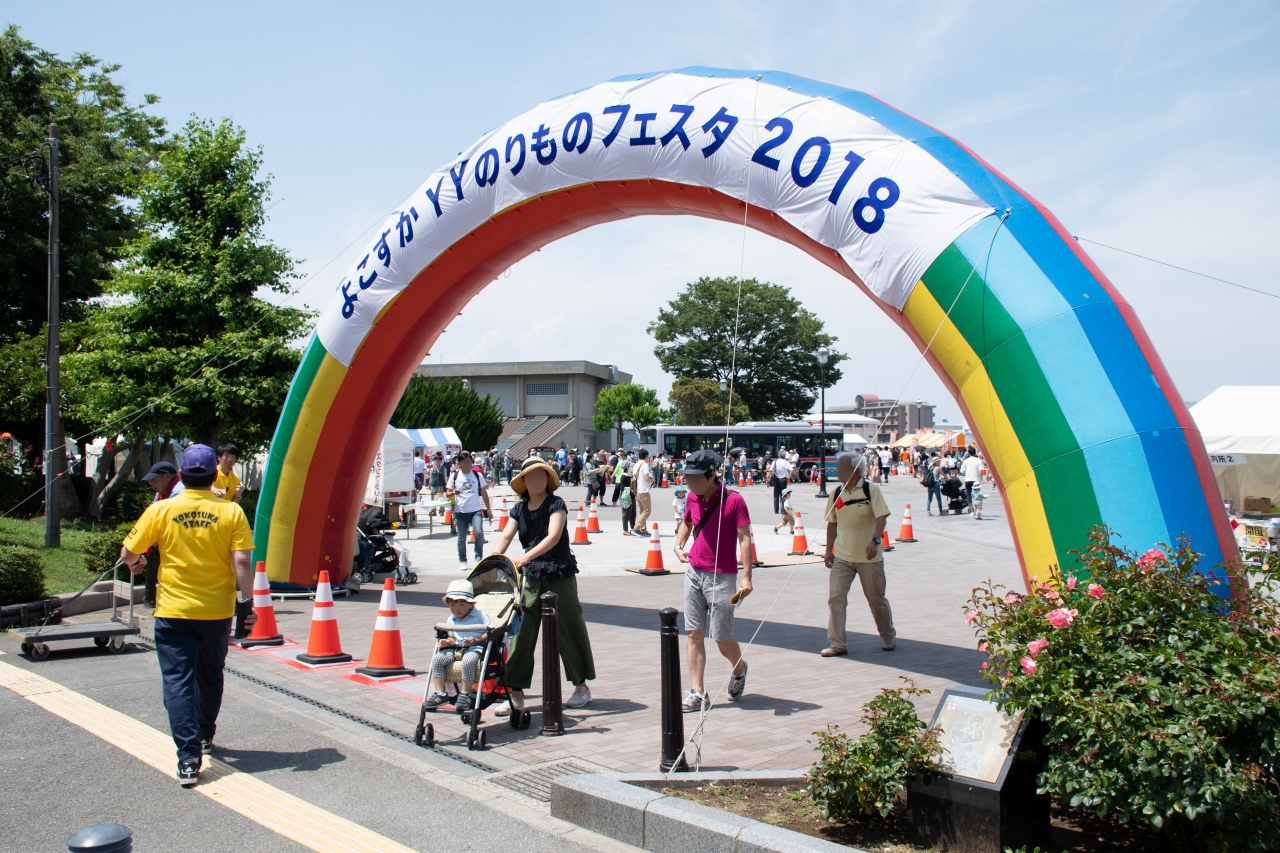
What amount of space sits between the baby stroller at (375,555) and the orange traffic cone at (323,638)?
4.45 meters

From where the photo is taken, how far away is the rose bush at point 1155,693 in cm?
325

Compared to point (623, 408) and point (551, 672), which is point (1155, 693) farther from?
point (623, 408)

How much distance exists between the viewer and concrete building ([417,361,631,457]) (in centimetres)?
6600

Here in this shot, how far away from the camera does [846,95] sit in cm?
733

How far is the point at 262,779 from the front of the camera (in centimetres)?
539

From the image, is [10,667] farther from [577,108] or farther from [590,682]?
[577,108]

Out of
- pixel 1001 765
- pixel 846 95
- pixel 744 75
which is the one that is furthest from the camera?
pixel 744 75

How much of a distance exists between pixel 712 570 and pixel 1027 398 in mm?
2380

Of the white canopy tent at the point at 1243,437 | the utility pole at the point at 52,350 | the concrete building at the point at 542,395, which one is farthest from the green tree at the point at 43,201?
the concrete building at the point at 542,395

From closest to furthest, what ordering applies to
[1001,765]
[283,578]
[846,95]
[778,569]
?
[1001,765], [846,95], [283,578], [778,569]

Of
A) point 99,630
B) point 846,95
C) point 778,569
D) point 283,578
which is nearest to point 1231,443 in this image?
point 778,569

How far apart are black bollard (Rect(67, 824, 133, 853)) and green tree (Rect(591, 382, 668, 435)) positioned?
6328 cm

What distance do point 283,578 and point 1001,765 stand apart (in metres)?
10.1

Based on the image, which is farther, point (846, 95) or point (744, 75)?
point (744, 75)
